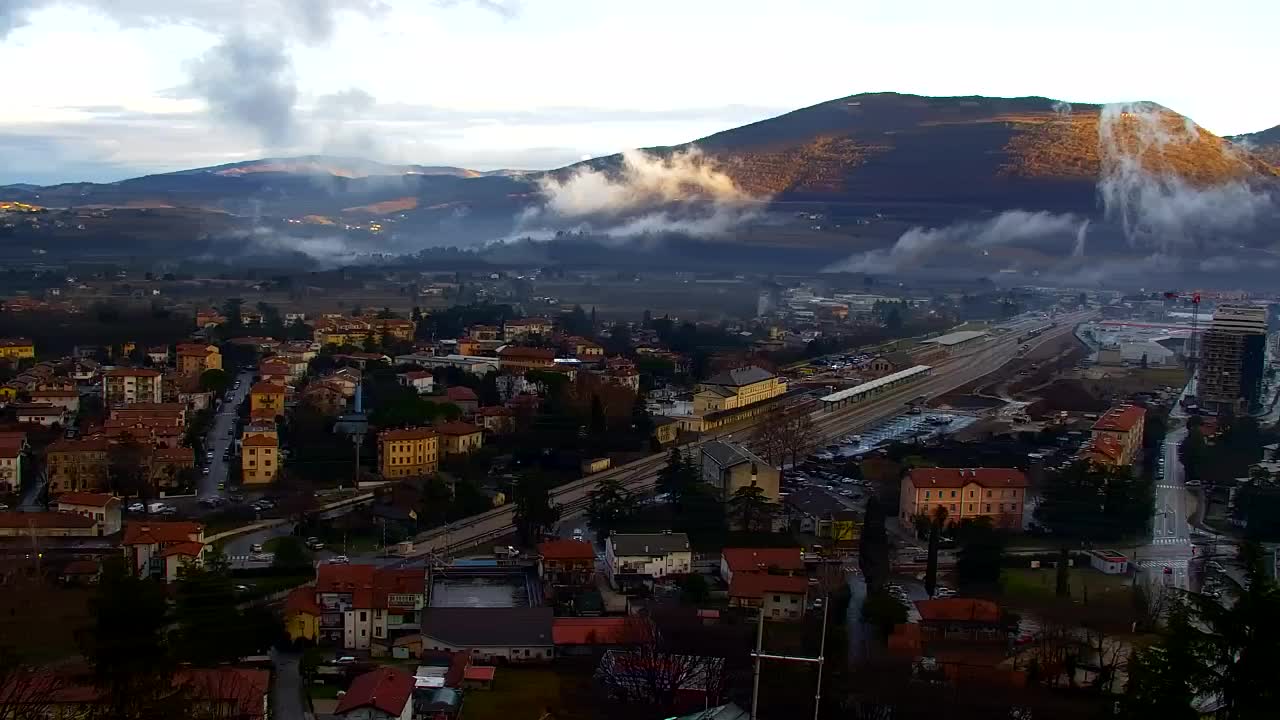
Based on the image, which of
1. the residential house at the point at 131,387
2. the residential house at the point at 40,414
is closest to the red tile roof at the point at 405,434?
Result: the residential house at the point at 40,414

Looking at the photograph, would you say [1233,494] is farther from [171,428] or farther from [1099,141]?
[1099,141]

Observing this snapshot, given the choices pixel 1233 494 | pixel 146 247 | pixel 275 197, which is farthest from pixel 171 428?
pixel 275 197

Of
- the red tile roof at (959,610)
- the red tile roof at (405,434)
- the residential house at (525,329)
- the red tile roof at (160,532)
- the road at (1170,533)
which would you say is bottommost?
the road at (1170,533)

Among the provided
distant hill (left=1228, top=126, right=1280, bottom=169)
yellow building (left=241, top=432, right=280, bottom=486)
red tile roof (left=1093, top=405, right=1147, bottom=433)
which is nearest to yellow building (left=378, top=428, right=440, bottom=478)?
yellow building (left=241, top=432, right=280, bottom=486)

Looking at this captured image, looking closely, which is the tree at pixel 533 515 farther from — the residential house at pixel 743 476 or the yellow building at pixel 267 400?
the yellow building at pixel 267 400

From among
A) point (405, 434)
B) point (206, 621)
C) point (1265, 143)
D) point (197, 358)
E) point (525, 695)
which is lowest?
point (525, 695)

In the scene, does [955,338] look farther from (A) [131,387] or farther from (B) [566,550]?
(B) [566,550]

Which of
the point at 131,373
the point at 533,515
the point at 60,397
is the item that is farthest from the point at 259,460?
the point at 131,373
